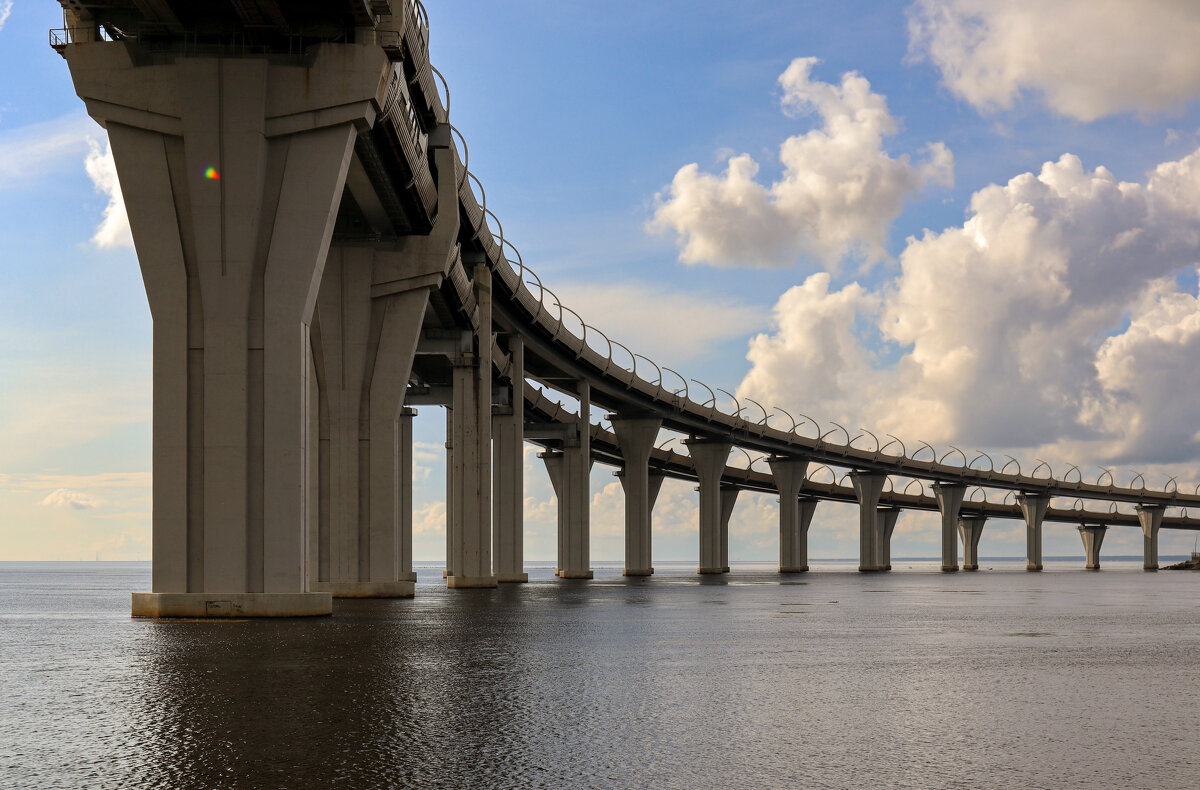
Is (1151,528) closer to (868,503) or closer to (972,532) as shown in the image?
(972,532)

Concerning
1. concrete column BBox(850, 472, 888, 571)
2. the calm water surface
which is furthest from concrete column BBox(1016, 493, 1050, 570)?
the calm water surface

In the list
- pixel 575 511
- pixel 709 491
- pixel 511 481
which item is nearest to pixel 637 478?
pixel 575 511

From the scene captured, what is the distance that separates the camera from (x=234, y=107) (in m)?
25.8

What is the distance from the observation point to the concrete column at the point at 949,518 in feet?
455

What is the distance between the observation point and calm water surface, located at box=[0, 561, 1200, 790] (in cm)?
789

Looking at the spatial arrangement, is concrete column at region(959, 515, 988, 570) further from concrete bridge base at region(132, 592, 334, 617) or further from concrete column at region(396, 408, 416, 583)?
concrete bridge base at region(132, 592, 334, 617)

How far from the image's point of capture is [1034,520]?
491ft

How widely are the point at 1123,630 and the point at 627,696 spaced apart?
16.3 m

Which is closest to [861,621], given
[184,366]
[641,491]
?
[184,366]

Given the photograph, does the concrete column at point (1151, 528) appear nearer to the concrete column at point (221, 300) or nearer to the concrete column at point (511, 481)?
the concrete column at point (511, 481)

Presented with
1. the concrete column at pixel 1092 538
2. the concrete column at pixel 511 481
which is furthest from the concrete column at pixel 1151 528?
the concrete column at pixel 511 481

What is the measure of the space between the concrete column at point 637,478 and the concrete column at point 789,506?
2435 centimetres

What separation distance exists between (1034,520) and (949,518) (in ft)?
53.8

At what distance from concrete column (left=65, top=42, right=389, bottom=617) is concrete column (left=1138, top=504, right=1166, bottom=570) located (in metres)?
158
